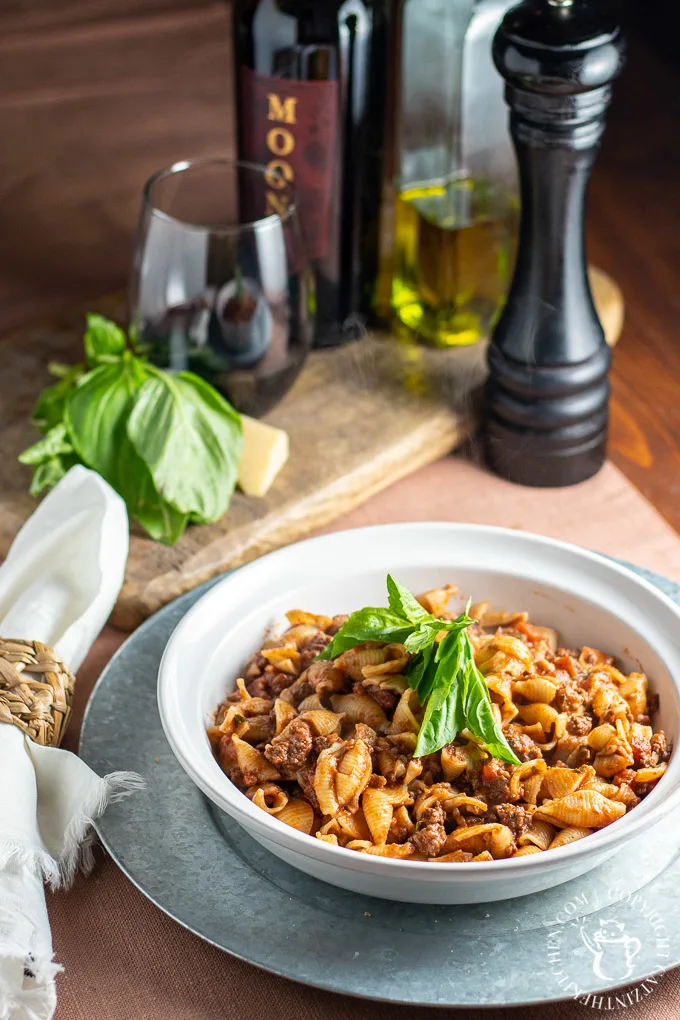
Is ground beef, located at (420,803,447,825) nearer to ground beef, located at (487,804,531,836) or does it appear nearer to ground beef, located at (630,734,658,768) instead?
ground beef, located at (487,804,531,836)

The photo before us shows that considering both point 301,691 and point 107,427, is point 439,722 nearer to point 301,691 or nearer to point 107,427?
point 301,691

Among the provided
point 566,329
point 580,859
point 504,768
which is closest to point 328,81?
point 566,329

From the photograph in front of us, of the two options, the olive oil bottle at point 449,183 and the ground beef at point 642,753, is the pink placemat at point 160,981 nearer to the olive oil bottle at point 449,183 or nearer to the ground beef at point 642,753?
the ground beef at point 642,753

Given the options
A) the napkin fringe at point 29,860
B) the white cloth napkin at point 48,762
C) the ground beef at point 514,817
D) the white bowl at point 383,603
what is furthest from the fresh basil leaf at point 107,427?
the ground beef at point 514,817

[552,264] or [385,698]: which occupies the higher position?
[552,264]

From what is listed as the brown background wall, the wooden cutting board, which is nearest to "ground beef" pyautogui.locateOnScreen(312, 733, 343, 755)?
the wooden cutting board

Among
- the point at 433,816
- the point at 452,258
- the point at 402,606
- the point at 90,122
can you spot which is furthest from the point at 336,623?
the point at 90,122

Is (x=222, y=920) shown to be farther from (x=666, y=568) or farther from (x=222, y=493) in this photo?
(x=666, y=568)
